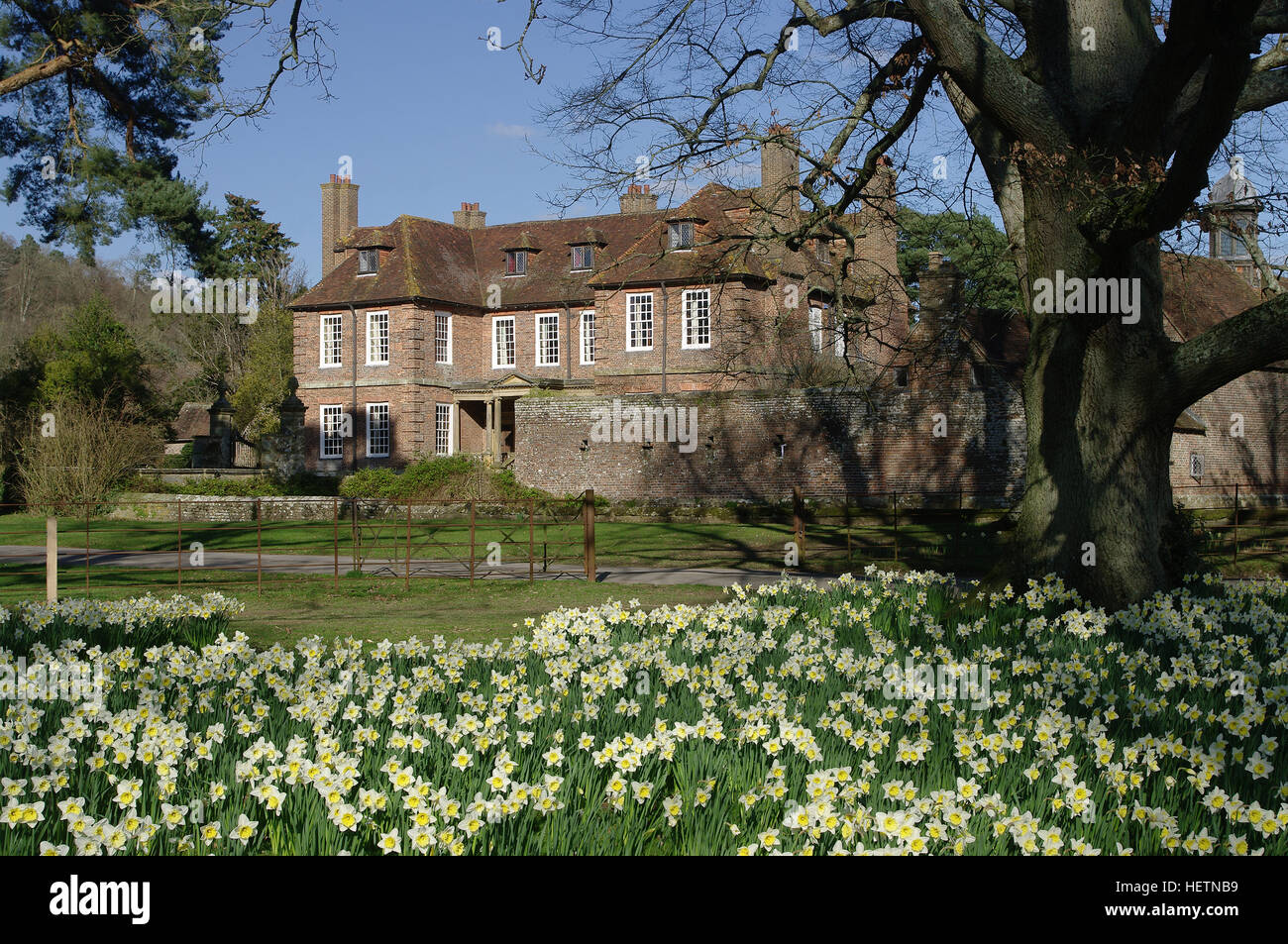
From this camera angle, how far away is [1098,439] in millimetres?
10102

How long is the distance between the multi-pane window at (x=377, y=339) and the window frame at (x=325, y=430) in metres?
2.44

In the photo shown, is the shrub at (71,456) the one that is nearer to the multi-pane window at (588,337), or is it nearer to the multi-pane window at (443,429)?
the multi-pane window at (443,429)

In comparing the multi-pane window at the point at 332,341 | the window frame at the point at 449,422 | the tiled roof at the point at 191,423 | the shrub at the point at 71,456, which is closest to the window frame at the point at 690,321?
the window frame at the point at 449,422

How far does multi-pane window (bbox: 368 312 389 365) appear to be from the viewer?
1705 inches

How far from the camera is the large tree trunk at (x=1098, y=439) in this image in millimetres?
9867

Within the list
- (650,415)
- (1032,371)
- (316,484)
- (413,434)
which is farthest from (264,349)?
(1032,371)

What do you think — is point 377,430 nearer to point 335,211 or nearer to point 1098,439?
point 335,211

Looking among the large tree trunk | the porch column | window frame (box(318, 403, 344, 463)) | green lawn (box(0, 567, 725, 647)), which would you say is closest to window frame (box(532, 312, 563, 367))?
the porch column

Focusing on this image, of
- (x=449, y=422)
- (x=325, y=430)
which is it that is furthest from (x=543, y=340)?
(x=325, y=430)

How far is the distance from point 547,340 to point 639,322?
564 cm

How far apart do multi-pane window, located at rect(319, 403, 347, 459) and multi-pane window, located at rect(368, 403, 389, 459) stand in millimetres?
1223

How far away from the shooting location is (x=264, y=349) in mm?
53219

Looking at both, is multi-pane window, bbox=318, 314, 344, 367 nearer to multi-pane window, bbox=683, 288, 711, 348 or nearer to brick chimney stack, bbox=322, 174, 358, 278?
brick chimney stack, bbox=322, 174, 358, 278
